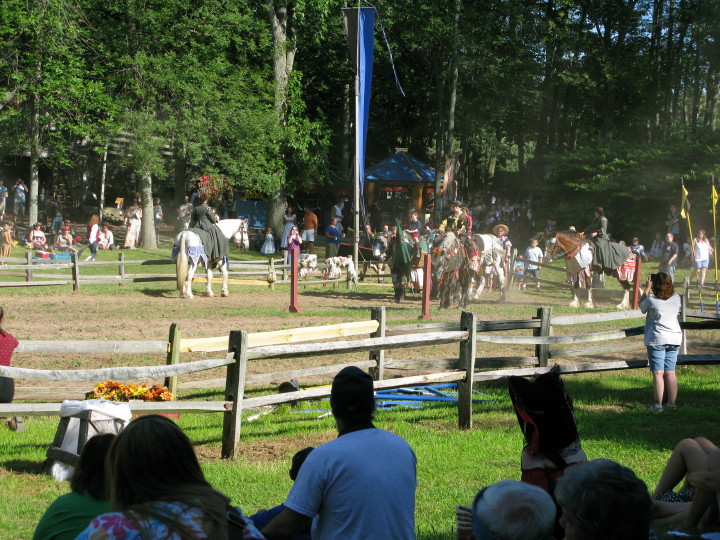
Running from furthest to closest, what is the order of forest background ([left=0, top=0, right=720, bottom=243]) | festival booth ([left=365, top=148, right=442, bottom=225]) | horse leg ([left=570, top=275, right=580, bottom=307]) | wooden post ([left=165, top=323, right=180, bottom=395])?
1. festival booth ([left=365, top=148, right=442, bottom=225])
2. forest background ([left=0, top=0, right=720, bottom=243])
3. horse leg ([left=570, top=275, right=580, bottom=307])
4. wooden post ([left=165, top=323, right=180, bottom=395])

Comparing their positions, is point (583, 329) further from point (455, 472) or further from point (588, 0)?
point (588, 0)

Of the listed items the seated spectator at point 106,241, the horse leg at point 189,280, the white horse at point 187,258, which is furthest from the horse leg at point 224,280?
the seated spectator at point 106,241

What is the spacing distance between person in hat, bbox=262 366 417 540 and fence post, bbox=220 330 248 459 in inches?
147

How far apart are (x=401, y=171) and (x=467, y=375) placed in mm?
32354

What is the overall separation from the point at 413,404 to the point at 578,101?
41.6 metres

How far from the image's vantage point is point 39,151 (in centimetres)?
2888

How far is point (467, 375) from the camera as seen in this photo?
9023 millimetres

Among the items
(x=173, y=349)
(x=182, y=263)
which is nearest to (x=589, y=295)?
(x=182, y=263)

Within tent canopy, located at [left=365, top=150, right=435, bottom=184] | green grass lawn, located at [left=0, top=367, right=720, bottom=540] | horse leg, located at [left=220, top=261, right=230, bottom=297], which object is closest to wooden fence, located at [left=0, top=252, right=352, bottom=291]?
horse leg, located at [left=220, top=261, right=230, bottom=297]

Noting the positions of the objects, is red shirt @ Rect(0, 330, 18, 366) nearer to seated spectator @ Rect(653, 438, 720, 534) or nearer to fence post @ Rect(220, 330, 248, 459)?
fence post @ Rect(220, 330, 248, 459)

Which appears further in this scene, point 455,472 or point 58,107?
point 58,107

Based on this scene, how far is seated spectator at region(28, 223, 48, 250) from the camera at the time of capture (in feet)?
94.2

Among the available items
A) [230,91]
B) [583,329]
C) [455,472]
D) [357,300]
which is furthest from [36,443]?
[230,91]

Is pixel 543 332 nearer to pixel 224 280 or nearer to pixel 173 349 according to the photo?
pixel 173 349
